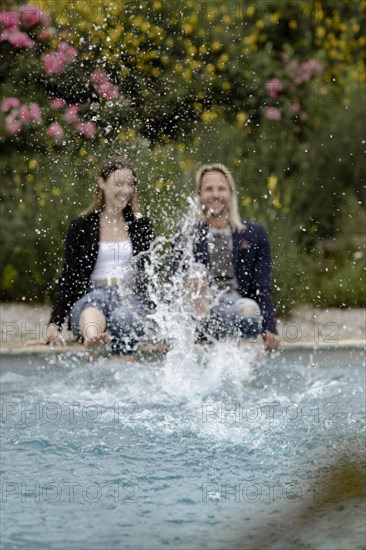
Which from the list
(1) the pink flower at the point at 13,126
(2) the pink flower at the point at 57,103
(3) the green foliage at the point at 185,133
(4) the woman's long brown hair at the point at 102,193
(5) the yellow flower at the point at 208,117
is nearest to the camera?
(4) the woman's long brown hair at the point at 102,193

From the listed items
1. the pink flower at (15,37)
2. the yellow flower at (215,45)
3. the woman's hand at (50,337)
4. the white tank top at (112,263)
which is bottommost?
the woman's hand at (50,337)

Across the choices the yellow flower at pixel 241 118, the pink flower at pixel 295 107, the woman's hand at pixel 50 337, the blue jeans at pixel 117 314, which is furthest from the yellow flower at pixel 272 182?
the woman's hand at pixel 50 337

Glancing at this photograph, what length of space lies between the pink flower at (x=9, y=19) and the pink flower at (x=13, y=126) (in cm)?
87

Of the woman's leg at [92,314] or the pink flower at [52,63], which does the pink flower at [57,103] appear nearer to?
the pink flower at [52,63]

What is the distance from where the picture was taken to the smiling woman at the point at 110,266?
5422 mm

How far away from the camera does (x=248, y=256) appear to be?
546cm

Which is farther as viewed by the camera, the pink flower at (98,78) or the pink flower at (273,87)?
the pink flower at (273,87)

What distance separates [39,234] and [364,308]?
2.29m

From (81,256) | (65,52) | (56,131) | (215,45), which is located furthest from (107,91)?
(81,256)

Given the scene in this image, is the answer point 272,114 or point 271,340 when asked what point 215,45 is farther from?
point 271,340

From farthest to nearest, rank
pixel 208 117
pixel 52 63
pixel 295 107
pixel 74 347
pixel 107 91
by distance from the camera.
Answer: pixel 295 107, pixel 208 117, pixel 107 91, pixel 52 63, pixel 74 347

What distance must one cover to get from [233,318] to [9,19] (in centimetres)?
419

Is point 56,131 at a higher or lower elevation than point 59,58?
lower

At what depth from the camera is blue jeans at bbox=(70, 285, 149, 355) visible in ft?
17.7
